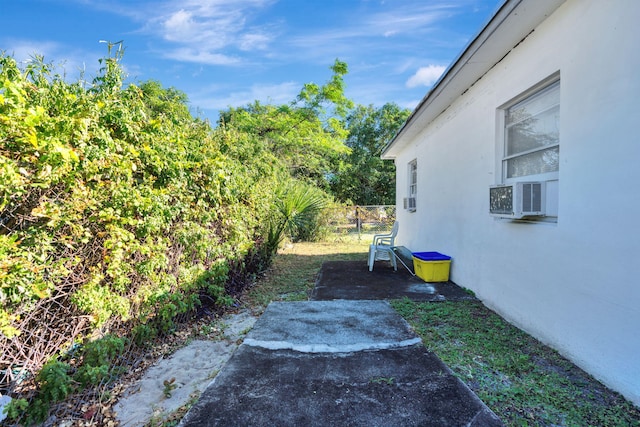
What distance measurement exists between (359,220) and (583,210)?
11.0 meters

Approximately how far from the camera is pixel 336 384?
219cm

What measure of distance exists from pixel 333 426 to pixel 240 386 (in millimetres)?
751

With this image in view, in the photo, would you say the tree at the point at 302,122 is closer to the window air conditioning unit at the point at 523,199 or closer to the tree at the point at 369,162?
the tree at the point at 369,162

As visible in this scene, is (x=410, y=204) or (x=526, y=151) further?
(x=410, y=204)

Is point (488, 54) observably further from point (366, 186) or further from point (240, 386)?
point (366, 186)

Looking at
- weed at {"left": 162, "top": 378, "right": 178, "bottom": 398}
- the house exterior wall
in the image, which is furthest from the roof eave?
weed at {"left": 162, "top": 378, "right": 178, "bottom": 398}

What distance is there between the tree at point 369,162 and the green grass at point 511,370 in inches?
672

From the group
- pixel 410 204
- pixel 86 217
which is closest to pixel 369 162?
pixel 410 204

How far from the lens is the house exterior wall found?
2.22 metres

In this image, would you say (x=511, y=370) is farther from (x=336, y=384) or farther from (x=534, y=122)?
(x=534, y=122)

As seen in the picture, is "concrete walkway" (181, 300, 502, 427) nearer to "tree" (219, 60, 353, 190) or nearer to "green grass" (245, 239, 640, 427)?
"green grass" (245, 239, 640, 427)

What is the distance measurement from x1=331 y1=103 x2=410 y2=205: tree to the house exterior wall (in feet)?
55.2

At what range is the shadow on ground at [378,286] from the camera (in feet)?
15.8

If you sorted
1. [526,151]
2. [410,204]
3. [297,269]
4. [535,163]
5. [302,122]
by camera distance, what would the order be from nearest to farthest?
1. [535,163]
2. [526,151]
3. [297,269]
4. [410,204]
5. [302,122]
